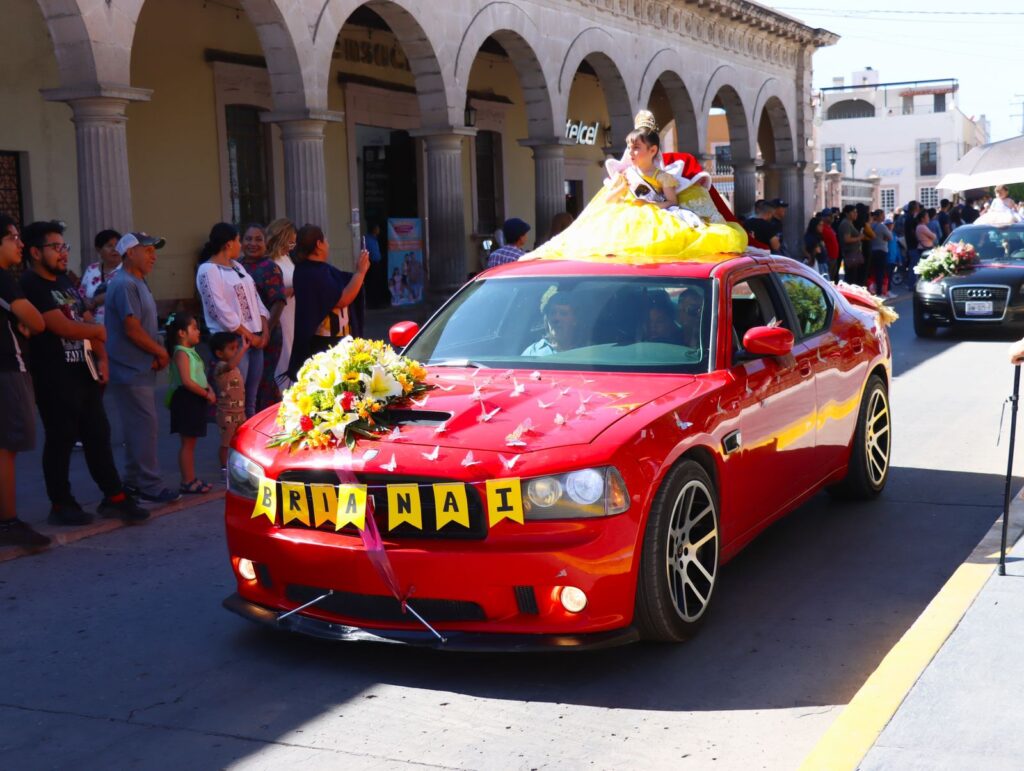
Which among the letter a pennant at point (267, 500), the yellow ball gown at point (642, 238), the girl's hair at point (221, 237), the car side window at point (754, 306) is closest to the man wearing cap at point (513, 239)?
the girl's hair at point (221, 237)

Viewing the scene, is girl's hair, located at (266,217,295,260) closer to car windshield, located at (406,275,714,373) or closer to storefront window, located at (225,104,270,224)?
car windshield, located at (406,275,714,373)

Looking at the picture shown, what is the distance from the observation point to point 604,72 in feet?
79.7

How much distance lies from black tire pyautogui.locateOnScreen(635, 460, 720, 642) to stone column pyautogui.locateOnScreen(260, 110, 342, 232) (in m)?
11.5

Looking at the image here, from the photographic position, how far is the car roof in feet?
20.0

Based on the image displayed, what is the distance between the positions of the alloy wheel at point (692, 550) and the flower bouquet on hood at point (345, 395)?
1.19 meters

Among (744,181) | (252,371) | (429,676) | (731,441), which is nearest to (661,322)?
(731,441)

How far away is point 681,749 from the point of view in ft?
13.3

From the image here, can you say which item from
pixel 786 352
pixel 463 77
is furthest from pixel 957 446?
pixel 463 77

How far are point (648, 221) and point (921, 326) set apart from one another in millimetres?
11927

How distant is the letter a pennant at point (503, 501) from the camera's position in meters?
4.52

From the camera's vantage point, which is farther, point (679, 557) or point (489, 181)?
point (489, 181)

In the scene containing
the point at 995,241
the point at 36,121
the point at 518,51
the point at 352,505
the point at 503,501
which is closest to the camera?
the point at 503,501

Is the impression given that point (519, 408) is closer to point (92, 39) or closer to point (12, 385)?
point (12, 385)

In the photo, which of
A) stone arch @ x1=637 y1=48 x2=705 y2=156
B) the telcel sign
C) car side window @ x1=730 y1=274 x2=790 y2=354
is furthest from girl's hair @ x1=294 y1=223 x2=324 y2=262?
the telcel sign
